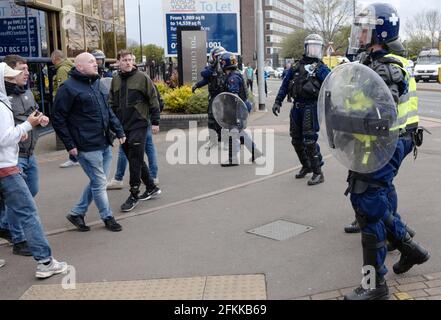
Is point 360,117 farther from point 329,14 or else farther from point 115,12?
point 329,14

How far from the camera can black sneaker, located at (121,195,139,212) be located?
6.37 m

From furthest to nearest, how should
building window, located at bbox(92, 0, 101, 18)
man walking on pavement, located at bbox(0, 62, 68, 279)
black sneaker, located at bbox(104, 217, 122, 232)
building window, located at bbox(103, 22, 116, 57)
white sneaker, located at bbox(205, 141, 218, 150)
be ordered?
1. building window, located at bbox(103, 22, 116, 57)
2. building window, located at bbox(92, 0, 101, 18)
3. white sneaker, located at bbox(205, 141, 218, 150)
4. black sneaker, located at bbox(104, 217, 122, 232)
5. man walking on pavement, located at bbox(0, 62, 68, 279)

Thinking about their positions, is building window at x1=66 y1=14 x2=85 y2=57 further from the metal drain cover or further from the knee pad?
the knee pad

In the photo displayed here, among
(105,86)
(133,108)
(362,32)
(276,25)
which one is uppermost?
(276,25)

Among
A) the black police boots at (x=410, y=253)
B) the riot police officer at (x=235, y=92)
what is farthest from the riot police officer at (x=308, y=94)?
the black police boots at (x=410, y=253)

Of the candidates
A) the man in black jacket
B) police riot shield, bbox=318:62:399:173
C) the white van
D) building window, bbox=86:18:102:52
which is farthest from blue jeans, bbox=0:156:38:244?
the white van

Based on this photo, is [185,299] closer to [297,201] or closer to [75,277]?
[75,277]

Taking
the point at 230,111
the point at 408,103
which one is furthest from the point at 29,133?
the point at 230,111

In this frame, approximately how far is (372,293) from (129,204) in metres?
3.50

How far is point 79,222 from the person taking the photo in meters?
5.70

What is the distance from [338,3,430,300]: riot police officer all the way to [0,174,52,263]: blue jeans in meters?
2.47

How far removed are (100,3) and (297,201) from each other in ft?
48.4

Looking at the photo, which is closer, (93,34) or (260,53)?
(93,34)
